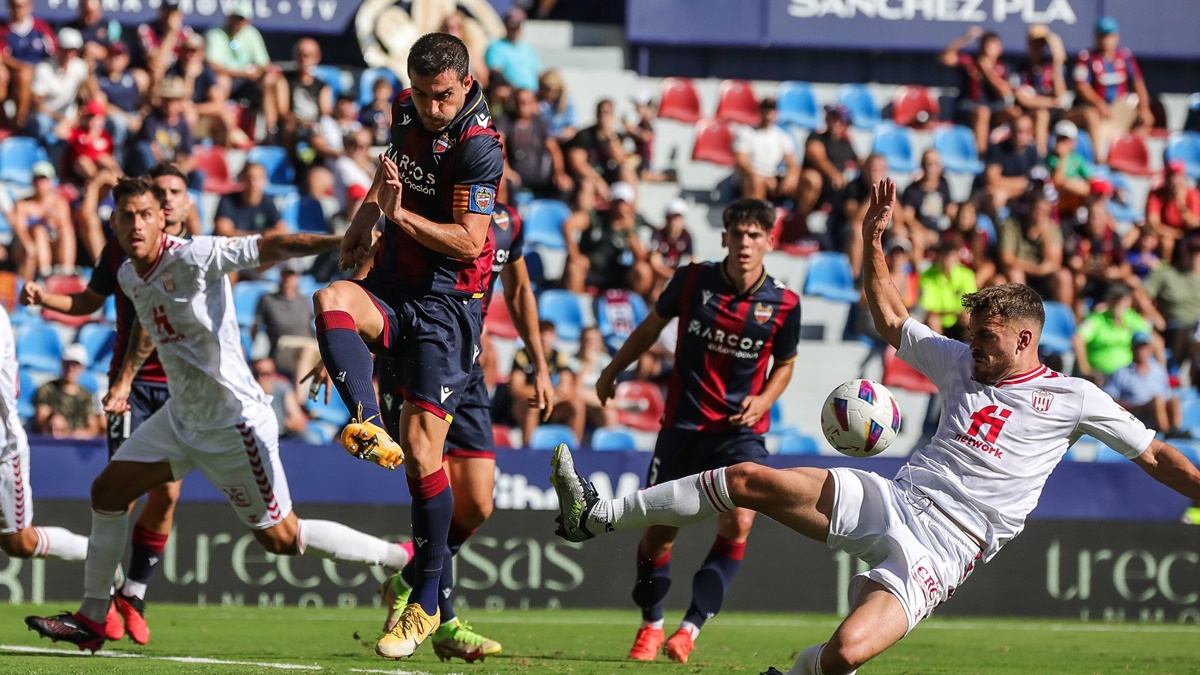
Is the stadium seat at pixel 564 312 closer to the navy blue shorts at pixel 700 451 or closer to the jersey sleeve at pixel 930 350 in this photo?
the navy blue shorts at pixel 700 451

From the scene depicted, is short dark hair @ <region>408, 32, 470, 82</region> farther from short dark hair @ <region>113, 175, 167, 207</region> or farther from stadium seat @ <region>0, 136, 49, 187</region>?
stadium seat @ <region>0, 136, 49, 187</region>

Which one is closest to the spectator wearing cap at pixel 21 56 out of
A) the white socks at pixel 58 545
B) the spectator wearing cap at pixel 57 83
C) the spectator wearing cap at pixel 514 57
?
the spectator wearing cap at pixel 57 83

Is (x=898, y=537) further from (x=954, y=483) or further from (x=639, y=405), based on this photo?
(x=639, y=405)

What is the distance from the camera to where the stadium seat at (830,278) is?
55.8 feet

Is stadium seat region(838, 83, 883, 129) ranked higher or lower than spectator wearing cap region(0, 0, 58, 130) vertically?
lower

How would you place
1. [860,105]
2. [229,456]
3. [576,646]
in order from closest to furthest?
1. [229,456]
2. [576,646]
3. [860,105]

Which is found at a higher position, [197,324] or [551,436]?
[197,324]

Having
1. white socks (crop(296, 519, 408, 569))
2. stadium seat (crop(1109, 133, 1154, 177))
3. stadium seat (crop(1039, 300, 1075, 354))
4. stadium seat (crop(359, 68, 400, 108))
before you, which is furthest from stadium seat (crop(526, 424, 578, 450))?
stadium seat (crop(1109, 133, 1154, 177))

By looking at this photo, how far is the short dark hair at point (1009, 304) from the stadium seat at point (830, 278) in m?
10.8

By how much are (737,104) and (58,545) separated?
504 inches

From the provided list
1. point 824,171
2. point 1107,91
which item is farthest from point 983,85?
point 824,171

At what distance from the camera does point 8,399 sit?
800 centimetres

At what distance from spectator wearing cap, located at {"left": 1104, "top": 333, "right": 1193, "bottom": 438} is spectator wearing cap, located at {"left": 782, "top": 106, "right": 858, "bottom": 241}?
3.78 meters

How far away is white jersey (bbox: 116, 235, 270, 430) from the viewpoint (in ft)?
25.7
